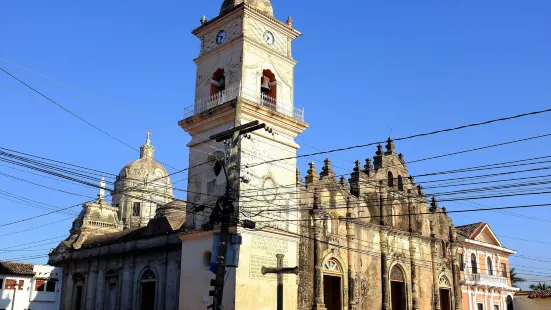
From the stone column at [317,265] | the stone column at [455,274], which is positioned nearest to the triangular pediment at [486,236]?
the stone column at [455,274]

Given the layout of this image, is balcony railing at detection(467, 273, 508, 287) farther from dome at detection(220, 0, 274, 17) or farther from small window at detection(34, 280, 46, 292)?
small window at detection(34, 280, 46, 292)

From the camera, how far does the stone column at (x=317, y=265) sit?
27938 millimetres

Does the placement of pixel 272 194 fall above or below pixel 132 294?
above

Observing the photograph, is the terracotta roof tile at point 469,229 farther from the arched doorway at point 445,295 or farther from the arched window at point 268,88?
the arched window at point 268,88

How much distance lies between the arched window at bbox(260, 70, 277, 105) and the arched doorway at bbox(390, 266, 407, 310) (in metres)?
12.6

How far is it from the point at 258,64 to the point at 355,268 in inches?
465

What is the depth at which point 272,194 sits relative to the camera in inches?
1070

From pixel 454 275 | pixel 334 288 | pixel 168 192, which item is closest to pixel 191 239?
pixel 334 288

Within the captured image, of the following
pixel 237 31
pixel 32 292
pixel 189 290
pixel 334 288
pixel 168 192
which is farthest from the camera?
pixel 168 192

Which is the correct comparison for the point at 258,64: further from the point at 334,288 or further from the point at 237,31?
the point at 334,288

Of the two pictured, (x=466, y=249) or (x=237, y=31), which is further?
(x=466, y=249)

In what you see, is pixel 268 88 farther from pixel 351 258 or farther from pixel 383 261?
pixel 383 261

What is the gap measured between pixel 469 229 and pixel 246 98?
25.0m

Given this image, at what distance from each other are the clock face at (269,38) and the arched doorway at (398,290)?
1473 centimetres
